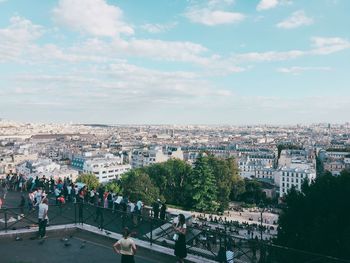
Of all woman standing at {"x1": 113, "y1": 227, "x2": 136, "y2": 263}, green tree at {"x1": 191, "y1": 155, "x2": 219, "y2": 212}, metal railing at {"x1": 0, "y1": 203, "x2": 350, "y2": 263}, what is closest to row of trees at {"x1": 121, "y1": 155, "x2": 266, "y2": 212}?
green tree at {"x1": 191, "y1": 155, "x2": 219, "y2": 212}

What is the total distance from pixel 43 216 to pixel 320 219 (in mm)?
14385

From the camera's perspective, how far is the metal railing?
10.4 meters

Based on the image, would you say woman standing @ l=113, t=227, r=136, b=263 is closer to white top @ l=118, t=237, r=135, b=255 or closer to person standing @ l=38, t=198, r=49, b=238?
white top @ l=118, t=237, r=135, b=255

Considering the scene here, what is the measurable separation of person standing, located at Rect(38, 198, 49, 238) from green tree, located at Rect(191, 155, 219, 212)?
135 feet

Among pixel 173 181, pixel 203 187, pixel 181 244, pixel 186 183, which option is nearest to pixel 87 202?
pixel 181 244

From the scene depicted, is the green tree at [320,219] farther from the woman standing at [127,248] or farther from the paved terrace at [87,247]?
the woman standing at [127,248]

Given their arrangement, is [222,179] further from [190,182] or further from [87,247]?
[87,247]

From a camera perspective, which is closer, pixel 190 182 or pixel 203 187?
pixel 203 187

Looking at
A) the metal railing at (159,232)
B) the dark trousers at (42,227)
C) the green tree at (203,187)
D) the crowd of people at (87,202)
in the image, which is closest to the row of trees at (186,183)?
the green tree at (203,187)

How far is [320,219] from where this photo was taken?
2144cm

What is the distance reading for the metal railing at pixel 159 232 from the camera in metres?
10.4

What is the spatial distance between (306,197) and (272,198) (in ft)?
183

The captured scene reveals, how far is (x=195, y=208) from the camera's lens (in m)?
55.7

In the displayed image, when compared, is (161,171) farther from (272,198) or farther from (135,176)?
(272,198)
